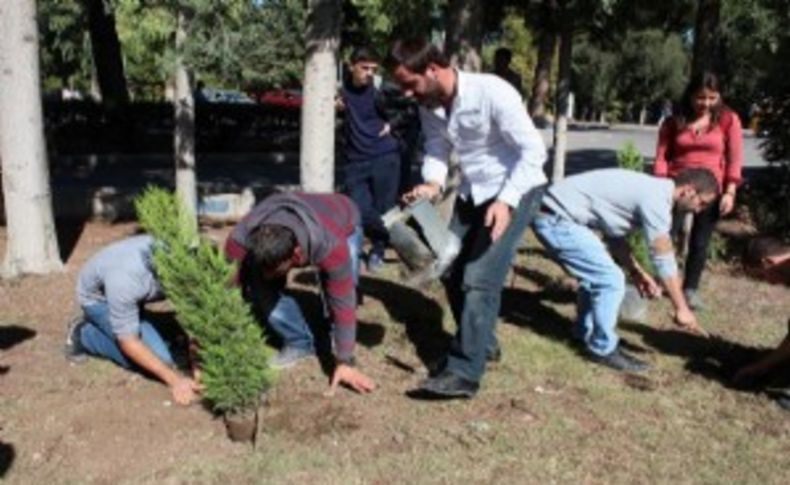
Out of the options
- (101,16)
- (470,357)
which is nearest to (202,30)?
(470,357)

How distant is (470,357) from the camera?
4.39m

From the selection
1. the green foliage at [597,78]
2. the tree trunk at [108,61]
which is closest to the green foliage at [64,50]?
the tree trunk at [108,61]

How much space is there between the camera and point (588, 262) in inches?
191

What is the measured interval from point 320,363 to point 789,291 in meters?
3.83

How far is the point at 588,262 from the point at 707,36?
167 inches

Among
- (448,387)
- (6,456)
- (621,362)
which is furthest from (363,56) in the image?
(6,456)

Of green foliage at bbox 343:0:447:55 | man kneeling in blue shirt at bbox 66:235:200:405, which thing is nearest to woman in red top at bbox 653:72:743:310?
man kneeling in blue shirt at bbox 66:235:200:405

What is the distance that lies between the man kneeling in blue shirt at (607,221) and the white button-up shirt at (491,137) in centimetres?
66

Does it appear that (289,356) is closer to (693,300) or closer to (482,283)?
(482,283)

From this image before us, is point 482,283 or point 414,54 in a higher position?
point 414,54

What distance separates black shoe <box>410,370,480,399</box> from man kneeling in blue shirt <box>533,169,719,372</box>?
2.91ft

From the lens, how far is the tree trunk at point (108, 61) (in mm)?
16516

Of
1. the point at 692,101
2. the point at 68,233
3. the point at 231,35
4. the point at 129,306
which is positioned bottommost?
the point at 68,233

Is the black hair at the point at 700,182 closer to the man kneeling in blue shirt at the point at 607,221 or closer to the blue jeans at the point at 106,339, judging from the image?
the man kneeling in blue shirt at the point at 607,221
